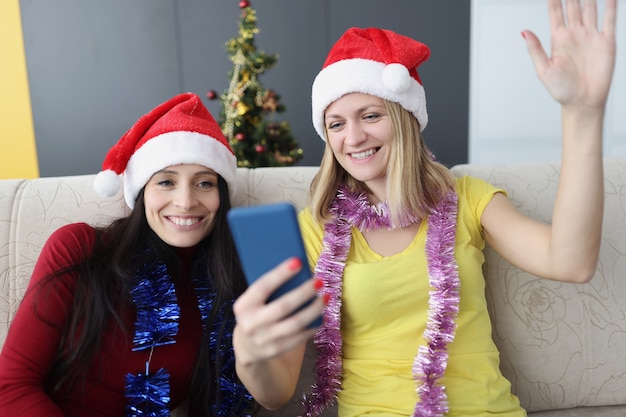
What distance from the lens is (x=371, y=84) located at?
126cm

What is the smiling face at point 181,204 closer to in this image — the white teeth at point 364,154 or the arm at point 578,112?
the white teeth at point 364,154

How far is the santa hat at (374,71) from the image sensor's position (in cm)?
125

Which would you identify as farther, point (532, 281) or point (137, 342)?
point (532, 281)

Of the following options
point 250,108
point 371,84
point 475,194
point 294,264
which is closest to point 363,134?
point 371,84

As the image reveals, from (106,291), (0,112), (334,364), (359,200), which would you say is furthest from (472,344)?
(0,112)

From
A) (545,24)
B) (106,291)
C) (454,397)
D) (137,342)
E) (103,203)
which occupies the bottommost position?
(454,397)

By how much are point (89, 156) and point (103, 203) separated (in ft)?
8.55

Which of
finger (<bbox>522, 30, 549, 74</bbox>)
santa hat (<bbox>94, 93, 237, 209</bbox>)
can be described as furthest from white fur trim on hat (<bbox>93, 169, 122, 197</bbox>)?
finger (<bbox>522, 30, 549, 74</bbox>)

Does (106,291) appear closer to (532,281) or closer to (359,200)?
(359,200)

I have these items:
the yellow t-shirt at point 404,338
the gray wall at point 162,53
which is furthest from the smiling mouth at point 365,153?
the gray wall at point 162,53

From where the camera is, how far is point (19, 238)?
137cm

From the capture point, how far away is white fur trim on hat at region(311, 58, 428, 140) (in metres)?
1.25

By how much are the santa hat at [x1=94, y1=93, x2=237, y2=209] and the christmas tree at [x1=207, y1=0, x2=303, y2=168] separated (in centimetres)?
153

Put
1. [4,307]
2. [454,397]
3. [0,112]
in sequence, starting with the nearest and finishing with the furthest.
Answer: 1. [454,397]
2. [4,307]
3. [0,112]
